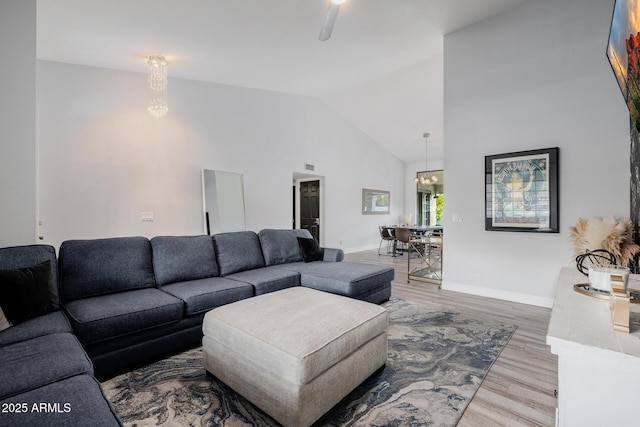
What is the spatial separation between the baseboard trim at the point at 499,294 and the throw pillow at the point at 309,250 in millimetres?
1887

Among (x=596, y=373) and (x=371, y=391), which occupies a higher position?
(x=596, y=373)

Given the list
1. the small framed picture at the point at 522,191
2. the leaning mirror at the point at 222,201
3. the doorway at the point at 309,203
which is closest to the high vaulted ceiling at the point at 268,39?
the leaning mirror at the point at 222,201

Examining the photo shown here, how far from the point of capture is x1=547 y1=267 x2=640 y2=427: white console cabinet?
0.80m

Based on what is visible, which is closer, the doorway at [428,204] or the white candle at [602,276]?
the white candle at [602,276]

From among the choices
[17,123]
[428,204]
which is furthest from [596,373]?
[428,204]

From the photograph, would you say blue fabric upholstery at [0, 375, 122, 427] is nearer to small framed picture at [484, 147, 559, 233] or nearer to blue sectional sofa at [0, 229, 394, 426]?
blue sectional sofa at [0, 229, 394, 426]

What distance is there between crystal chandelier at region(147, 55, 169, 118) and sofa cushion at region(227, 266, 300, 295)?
241 cm

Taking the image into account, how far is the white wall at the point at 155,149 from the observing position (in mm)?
3537

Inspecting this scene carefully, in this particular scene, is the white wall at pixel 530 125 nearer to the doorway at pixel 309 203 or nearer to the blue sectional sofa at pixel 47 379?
the doorway at pixel 309 203

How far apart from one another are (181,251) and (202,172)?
2.09 m

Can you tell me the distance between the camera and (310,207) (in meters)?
7.42

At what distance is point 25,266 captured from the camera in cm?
211

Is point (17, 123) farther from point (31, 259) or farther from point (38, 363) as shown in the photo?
point (38, 363)

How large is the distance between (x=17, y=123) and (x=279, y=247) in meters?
2.66
